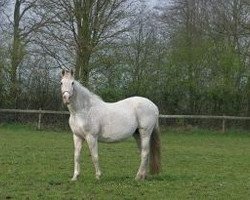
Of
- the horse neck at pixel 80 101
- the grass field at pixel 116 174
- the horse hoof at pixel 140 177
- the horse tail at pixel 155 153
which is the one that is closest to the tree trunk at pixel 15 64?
the grass field at pixel 116 174

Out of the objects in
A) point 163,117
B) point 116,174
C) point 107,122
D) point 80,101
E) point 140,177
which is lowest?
point 116,174

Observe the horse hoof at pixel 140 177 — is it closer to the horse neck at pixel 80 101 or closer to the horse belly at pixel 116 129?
the horse belly at pixel 116 129

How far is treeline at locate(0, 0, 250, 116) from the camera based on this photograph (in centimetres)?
3250

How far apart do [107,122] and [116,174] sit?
1.84 meters

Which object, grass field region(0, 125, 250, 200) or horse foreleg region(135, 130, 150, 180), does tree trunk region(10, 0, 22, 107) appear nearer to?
grass field region(0, 125, 250, 200)

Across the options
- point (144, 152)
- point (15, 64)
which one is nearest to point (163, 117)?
point (15, 64)

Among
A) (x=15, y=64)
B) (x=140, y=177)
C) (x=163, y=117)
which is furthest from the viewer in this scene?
(x=15, y=64)

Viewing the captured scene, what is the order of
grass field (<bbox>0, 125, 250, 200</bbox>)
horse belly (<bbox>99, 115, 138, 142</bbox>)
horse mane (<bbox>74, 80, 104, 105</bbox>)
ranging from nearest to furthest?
grass field (<bbox>0, 125, 250, 200</bbox>) < horse mane (<bbox>74, 80, 104, 105</bbox>) < horse belly (<bbox>99, 115, 138, 142</bbox>)

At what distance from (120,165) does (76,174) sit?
389cm

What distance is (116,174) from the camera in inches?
484

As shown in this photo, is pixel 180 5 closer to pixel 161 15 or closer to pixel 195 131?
pixel 161 15

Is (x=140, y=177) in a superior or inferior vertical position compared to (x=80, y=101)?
inferior

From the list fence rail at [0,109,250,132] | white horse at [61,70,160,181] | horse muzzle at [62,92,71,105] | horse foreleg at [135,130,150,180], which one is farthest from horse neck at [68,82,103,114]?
fence rail at [0,109,250,132]

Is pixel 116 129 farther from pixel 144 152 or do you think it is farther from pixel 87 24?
pixel 87 24
